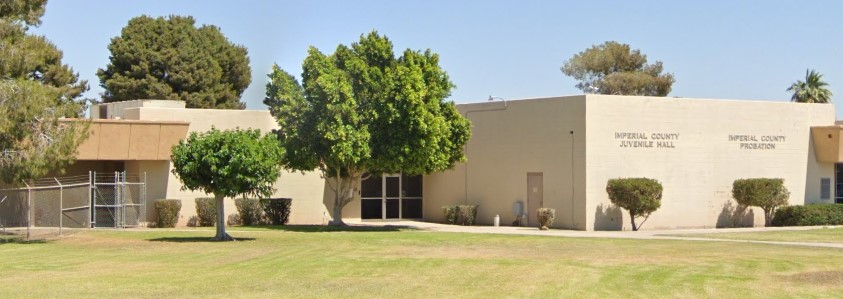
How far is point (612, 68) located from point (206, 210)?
170ft

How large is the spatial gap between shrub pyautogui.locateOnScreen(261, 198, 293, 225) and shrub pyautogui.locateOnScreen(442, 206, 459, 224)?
616cm

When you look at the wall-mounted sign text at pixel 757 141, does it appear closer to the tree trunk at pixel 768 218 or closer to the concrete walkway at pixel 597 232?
the tree trunk at pixel 768 218

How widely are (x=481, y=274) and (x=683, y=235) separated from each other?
1597 cm

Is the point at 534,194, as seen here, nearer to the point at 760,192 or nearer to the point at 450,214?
the point at 450,214

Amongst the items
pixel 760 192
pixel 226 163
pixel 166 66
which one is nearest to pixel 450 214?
pixel 760 192

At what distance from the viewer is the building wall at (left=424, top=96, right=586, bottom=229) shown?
42188 millimetres

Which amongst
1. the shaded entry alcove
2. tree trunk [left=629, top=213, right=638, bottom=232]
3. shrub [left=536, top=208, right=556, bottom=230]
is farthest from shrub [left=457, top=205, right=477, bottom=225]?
tree trunk [left=629, top=213, right=638, bottom=232]

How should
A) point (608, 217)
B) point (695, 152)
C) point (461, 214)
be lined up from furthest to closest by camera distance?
point (461, 214) → point (695, 152) → point (608, 217)

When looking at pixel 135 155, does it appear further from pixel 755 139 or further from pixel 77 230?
pixel 755 139

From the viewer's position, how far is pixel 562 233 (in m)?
39.8

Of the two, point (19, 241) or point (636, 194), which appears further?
point (636, 194)

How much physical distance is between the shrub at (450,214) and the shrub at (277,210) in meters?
6.16

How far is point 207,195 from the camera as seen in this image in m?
44.4

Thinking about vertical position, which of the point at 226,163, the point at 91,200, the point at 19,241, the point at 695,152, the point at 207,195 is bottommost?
the point at 19,241
